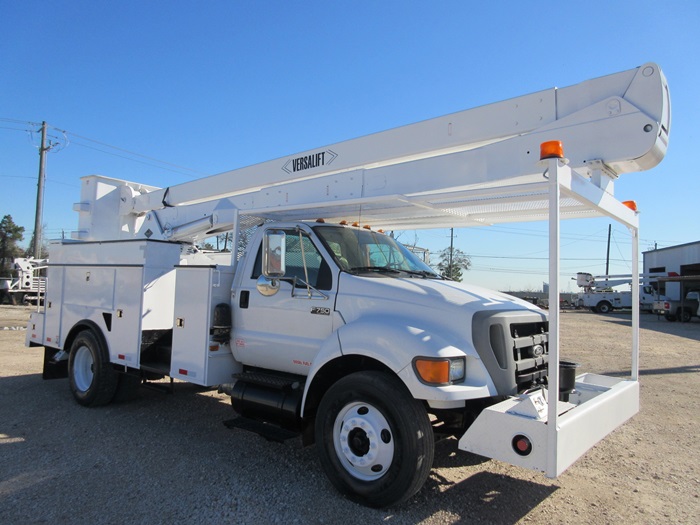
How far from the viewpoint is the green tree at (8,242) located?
38.9 meters

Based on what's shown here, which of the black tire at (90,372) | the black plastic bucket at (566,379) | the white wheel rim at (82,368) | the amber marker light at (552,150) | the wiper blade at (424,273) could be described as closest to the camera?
the amber marker light at (552,150)

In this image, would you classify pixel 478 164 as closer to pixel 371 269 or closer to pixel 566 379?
pixel 371 269

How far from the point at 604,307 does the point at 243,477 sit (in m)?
35.9

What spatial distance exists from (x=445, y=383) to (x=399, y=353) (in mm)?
401

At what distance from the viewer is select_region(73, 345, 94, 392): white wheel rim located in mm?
6789

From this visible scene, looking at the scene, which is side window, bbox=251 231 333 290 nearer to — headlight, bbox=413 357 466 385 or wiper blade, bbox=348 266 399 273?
wiper blade, bbox=348 266 399 273

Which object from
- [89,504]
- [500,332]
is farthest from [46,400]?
[500,332]

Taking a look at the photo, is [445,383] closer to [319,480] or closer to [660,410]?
[319,480]

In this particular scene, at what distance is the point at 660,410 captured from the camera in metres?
7.19

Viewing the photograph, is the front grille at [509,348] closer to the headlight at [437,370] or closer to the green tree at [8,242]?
the headlight at [437,370]

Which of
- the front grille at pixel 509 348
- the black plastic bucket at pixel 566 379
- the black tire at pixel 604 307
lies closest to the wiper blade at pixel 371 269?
the front grille at pixel 509 348

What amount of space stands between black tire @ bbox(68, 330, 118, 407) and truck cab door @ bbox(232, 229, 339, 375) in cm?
240

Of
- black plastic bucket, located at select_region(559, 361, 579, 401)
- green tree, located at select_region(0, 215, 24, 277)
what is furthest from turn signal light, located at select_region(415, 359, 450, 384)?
green tree, located at select_region(0, 215, 24, 277)

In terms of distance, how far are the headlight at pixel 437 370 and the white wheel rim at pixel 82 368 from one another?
209 inches
